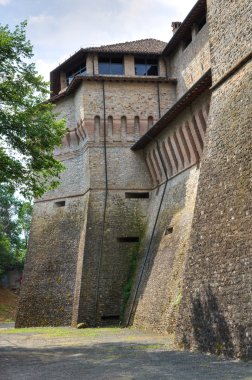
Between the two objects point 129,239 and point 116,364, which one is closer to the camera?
point 116,364

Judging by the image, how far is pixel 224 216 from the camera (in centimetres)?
1141

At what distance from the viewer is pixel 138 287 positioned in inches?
840

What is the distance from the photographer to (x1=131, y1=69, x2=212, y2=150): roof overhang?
16.3 m

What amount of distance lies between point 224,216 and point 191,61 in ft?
44.7

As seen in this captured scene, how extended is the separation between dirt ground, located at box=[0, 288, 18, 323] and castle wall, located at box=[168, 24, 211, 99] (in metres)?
22.3

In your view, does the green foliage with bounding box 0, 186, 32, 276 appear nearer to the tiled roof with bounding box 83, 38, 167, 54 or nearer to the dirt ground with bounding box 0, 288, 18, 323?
the dirt ground with bounding box 0, 288, 18, 323

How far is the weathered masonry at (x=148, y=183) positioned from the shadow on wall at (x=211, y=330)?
0.16 feet

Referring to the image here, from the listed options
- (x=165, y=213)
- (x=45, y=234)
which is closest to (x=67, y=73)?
(x=45, y=234)

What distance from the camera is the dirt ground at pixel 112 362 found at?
8.51 m

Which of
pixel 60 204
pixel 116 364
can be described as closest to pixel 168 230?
pixel 60 204

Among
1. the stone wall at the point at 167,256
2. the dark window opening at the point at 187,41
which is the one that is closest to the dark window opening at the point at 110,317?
the stone wall at the point at 167,256

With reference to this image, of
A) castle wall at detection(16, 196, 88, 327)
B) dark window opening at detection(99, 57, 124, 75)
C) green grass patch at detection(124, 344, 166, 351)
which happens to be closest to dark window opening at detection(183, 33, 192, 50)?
dark window opening at detection(99, 57, 124, 75)

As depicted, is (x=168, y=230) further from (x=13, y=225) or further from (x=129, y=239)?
(x=13, y=225)

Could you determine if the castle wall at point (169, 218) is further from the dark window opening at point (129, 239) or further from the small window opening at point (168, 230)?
the dark window opening at point (129, 239)
